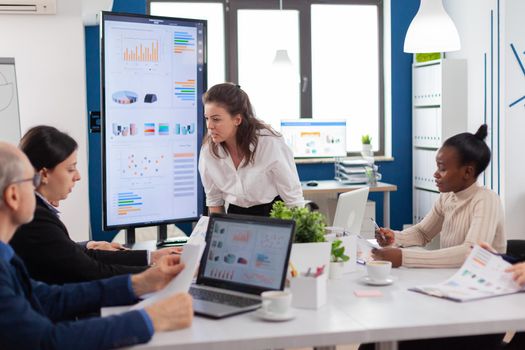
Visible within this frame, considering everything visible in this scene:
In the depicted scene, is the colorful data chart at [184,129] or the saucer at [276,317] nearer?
the saucer at [276,317]

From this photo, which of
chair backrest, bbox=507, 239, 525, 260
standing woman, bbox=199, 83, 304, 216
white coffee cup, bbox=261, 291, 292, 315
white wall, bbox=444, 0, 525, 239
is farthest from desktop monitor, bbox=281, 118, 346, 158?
white coffee cup, bbox=261, 291, 292, 315

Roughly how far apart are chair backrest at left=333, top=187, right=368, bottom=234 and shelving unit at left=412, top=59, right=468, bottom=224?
3.47 m

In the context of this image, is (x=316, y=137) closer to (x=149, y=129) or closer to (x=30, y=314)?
(x=149, y=129)

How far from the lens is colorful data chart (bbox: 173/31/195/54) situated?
3838 mm

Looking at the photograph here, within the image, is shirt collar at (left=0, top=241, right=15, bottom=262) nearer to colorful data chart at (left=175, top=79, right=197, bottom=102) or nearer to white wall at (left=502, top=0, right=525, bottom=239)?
colorful data chart at (left=175, top=79, right=197, bottom=102)

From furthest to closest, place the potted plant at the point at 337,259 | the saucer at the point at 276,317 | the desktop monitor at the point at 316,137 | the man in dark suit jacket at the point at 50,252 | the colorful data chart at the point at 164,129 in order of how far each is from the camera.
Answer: the desktop monitor at the point at 316,137
the colorful data chart at the point at 164,129
the potted plant at the point at 337,259
the man in dark suit jacket at the point at 50,252
the saucer at the point at 276,317

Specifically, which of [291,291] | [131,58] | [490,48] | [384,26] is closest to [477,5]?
[490,48]

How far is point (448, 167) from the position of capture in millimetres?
2809

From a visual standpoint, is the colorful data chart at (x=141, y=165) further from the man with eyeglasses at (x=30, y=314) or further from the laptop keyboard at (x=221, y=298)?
the man with eyeglasses at (x=30, y=314)

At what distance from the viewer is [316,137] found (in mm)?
6766

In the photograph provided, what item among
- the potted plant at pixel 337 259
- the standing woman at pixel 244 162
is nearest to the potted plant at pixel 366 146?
the standing woman at pixel 244 162

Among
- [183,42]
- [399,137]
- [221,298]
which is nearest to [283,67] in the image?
[399,137]

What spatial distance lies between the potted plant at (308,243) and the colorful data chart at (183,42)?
1.74m

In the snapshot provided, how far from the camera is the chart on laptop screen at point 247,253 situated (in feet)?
7.00
